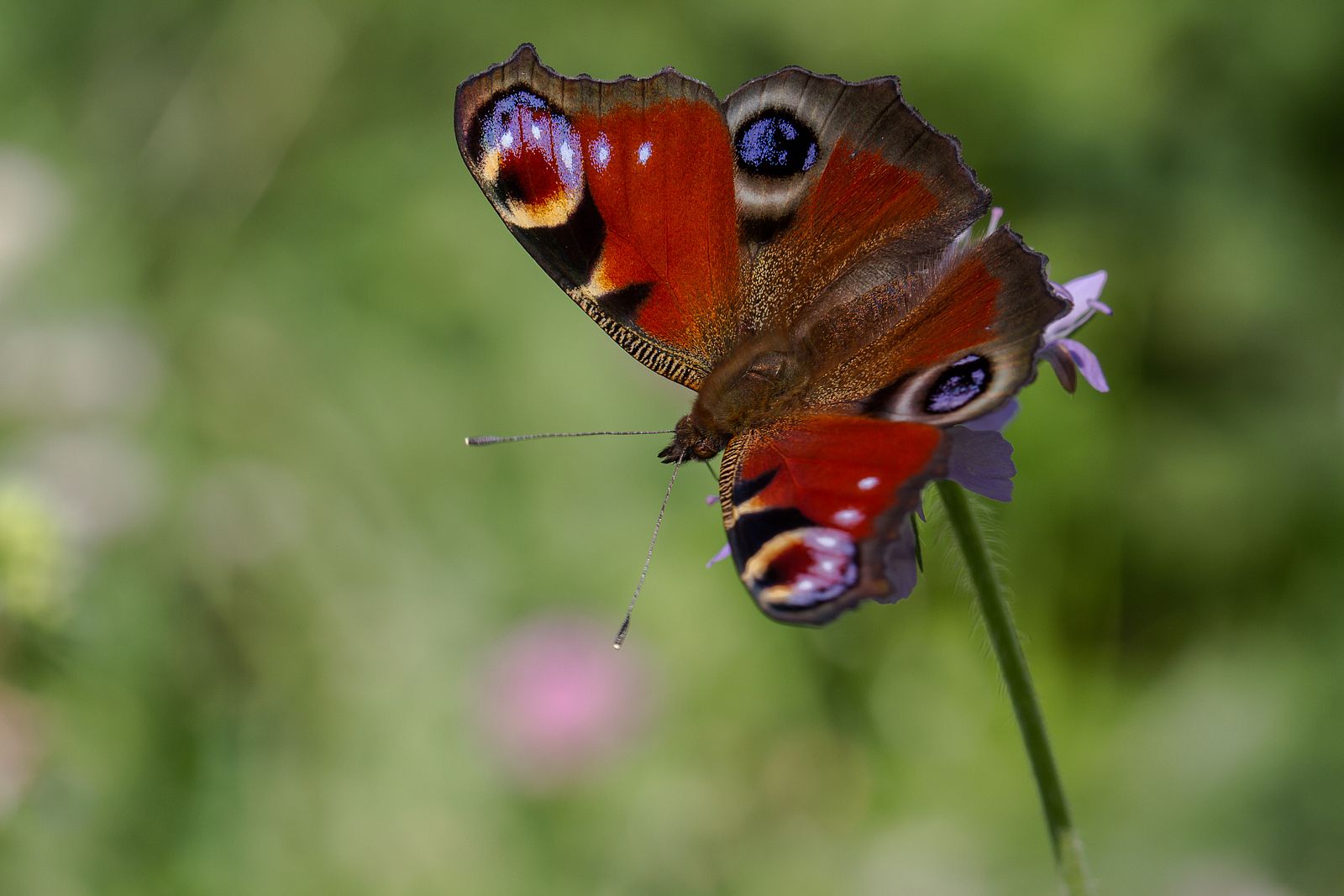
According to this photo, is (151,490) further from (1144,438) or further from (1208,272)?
(1208,272)

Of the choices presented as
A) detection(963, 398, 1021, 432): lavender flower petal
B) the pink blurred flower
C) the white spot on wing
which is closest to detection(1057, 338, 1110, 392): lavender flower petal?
detection(963, 398, 1021, 432): lavender flower petal

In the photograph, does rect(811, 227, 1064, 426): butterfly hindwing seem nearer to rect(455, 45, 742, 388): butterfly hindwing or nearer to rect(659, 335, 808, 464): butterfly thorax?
rect(659, 335, 808, 464): butterfly thorax

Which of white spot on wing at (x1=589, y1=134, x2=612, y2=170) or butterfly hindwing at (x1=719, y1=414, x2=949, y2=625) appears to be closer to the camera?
butterfly hindwing at (x1=719, y1=414, x2=949, y2=625)

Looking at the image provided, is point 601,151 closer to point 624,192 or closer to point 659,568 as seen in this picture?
point 624,192

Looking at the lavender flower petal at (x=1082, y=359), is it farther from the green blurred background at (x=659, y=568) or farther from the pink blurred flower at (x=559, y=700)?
the pink blurred flower at (x=559, y=700)

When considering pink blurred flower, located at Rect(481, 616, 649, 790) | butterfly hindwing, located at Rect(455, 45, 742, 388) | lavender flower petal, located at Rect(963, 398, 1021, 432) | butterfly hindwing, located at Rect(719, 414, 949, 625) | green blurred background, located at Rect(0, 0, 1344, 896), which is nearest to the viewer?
butterfly hindwing, located at Rect(719, 414, 949, 625)

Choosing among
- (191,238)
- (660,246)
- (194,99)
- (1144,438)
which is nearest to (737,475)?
(660,246)

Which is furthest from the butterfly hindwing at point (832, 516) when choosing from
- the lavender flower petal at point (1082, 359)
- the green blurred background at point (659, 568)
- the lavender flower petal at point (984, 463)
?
the green blurred background at point (659, 568)

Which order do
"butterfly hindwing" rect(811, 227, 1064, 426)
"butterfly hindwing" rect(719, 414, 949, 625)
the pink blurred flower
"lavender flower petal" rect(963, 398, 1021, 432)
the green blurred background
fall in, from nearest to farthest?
"butterfly hindwing" rect(719, 414, 949, 625) < "butterfly hindwing" rect(811, 227, 1064, 426) < "lavender flower petal" rect(963, 398, 1021, 432) < the green blurred background < the pink blurred flower
